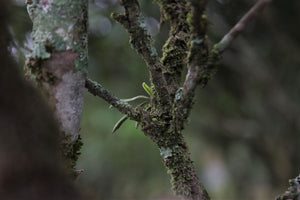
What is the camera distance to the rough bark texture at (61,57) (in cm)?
68

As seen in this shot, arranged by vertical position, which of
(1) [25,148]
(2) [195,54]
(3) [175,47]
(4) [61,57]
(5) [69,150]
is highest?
(3) [175,47]

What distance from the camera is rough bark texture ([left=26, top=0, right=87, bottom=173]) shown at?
0.68 meters

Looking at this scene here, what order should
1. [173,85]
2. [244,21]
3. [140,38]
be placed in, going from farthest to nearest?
[173,85]
[140,38]
[244,21]

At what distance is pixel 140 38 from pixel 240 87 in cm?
424

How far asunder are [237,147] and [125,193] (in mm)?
4576

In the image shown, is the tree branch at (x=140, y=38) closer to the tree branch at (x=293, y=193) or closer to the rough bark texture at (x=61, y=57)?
the rough bark texture at (x=61, y=57)

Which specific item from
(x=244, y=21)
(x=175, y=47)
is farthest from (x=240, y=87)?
(x=244, y=21)

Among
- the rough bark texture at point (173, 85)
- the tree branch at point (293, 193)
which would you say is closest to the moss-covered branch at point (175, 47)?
the rough bark texture at point (173, 85)

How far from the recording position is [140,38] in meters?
0.80

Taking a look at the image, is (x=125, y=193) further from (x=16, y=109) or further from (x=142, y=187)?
(x=16, y=109)

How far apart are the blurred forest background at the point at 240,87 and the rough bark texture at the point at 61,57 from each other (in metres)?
1.83

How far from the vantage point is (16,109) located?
0.40 m

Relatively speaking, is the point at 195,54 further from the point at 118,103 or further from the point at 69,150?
the point at 69,150

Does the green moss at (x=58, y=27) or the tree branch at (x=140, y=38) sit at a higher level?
the tree branch at (x=140, y=38)
